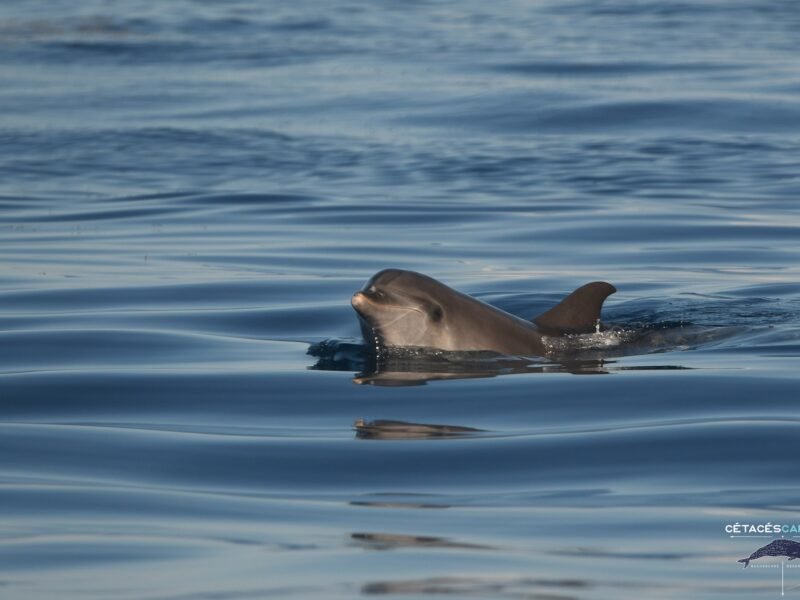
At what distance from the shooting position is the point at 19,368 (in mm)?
10695

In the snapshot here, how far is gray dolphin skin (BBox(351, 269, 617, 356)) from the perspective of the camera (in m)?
10.4

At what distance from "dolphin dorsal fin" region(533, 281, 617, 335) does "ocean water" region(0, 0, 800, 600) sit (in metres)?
0.16

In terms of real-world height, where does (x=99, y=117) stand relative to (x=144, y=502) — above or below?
above

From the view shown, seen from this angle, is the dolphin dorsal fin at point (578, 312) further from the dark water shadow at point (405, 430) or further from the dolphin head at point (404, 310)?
the dark water shadow at point (405, 430)

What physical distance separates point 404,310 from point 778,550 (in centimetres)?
455

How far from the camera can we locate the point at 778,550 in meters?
6.27

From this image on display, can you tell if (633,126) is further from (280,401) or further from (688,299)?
(280,401)

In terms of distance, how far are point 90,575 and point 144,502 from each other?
3.88ft

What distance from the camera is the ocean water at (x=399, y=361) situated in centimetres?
639

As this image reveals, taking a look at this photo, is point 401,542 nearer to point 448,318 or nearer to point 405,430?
point 405,430

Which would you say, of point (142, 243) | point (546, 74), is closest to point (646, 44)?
point (546, 74)

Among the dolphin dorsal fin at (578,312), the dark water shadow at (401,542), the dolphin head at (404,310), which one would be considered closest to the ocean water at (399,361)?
the dark water shadow at (401,542)

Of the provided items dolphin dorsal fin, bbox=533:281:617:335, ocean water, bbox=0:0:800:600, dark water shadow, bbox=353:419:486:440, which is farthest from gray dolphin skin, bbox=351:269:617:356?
dark water shadow, bbox=353:419:486:440

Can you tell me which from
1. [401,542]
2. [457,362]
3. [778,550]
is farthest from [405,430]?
[778,550]
